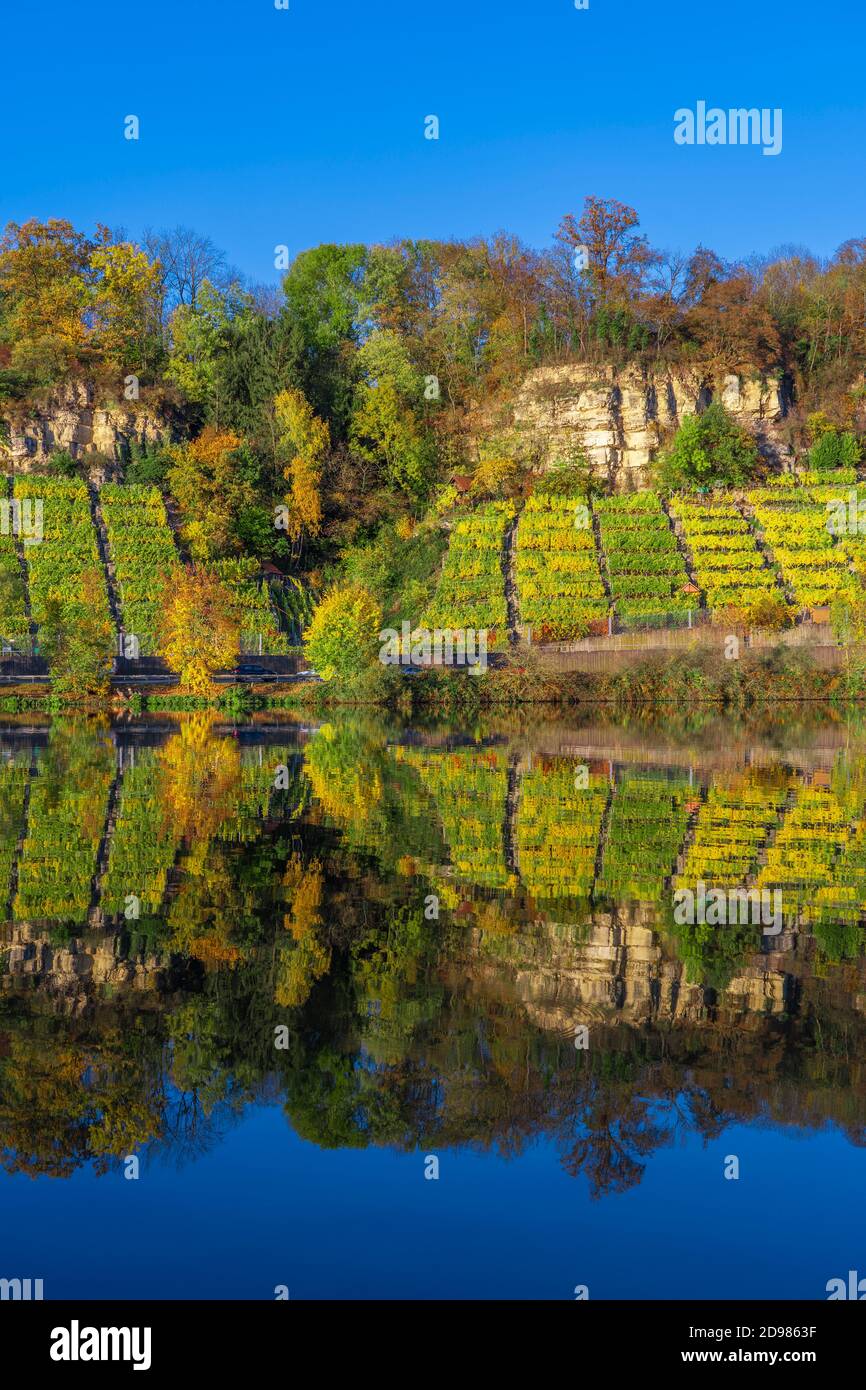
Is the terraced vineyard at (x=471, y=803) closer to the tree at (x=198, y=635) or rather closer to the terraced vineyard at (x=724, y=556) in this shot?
the tree at (x=198, y=635)


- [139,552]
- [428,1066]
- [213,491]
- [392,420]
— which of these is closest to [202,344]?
[392,420]

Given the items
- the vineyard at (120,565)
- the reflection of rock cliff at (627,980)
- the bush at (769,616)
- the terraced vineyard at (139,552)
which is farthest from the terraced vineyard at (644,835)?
the terraced vineyard at (139,552)

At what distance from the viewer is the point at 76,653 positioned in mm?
37875

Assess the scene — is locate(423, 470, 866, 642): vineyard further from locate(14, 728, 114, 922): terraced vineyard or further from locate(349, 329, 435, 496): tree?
locate(14, 728, 114, 922): terraced vineyard

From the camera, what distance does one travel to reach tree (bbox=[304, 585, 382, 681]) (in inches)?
1524

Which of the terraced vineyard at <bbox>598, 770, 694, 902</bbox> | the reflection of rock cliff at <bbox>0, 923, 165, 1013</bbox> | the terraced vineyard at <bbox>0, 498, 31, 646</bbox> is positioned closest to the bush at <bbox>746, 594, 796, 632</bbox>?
the terraced vineyard at <bbox>598, 770, 694, 902</bbox>

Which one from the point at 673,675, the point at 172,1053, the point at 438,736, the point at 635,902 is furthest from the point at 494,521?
the point at 172,1053

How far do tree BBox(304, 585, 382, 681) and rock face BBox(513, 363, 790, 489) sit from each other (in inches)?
817

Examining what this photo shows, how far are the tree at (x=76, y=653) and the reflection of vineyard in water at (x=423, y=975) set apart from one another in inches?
856

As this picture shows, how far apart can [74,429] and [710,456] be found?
28.3m

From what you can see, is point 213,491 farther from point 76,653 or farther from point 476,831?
point 476,831

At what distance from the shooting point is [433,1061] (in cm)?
690

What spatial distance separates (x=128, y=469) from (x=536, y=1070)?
50.4 meters

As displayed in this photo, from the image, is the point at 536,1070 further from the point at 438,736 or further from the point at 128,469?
the point at 128,469
